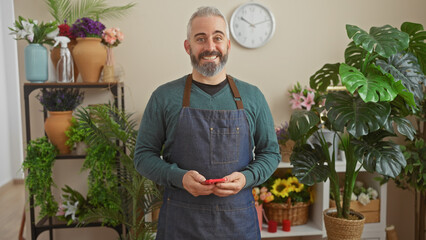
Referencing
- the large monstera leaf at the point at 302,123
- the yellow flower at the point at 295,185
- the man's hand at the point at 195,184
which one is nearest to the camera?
the man's hand at the point at 195,184

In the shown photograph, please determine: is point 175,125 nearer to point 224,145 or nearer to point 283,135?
point 224,145

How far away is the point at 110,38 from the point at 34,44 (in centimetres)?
48

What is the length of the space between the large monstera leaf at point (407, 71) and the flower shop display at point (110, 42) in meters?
1.67

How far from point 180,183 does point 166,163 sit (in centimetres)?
12

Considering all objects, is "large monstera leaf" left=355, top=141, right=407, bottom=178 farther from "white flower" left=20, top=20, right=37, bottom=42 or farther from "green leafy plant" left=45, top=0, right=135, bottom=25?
"white flower" left=20, top=20, right=37, bottom=42

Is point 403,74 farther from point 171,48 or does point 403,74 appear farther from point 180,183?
point 171,48

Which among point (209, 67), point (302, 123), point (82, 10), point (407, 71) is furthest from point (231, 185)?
point (82, 10)

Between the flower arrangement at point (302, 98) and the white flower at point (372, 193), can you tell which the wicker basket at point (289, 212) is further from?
the flower arrangement at point (302, 98)

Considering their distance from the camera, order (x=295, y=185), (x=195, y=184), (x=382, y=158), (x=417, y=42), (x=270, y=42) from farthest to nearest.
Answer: (x=270, y=42) → (x=295, y=185) → (x=417, y=42) → (x=382, y=158) → (x=195, y=184)

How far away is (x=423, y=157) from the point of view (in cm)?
271

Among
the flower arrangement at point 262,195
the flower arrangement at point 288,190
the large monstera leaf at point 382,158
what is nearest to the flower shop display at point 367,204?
the flower arrangement at point 288,190

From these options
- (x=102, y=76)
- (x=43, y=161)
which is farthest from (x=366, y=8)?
(x=43, y=161)

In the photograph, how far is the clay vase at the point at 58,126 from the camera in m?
2.58

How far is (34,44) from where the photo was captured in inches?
98.9
